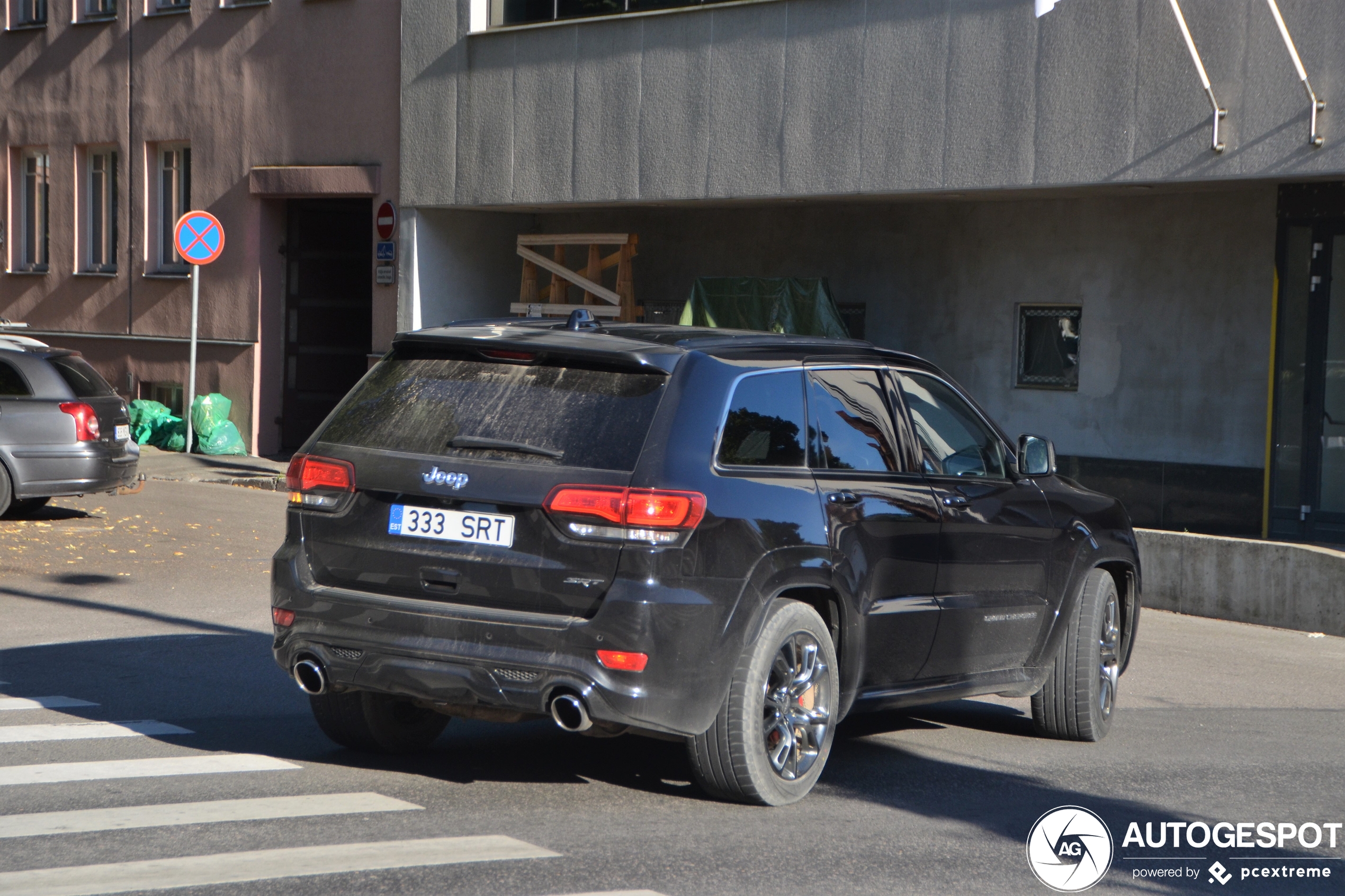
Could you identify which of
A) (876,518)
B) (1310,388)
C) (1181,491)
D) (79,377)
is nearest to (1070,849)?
(876,518)

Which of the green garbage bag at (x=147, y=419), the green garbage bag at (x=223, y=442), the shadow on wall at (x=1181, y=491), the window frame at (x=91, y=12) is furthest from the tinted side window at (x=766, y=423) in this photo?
the window frame at (x=91, y=12)

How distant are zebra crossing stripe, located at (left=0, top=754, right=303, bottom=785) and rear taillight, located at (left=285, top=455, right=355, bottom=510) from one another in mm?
1044

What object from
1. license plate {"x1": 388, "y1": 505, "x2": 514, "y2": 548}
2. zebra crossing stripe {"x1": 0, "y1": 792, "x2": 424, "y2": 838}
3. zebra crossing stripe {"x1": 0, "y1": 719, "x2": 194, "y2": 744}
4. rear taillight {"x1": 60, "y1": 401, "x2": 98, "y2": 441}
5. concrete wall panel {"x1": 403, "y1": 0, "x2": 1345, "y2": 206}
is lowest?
zebra crossing stripe {"x1": 0, "y1": 719, "x2": 194, "y2": 744}

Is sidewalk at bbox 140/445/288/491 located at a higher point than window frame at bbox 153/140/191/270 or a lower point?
lower

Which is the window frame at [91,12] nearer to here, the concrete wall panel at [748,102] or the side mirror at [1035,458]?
the concrete wall panel at [748,102]

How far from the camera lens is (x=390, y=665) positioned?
5.53m

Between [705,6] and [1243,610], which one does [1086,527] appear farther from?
[705,6]

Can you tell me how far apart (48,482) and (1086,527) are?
9955 millimetres

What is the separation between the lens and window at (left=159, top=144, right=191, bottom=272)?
2328cm

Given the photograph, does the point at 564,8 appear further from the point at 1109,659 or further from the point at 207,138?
the point at 1109,659

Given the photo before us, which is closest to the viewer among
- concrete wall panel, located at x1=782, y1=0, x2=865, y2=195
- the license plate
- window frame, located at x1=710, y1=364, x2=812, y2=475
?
the license plate

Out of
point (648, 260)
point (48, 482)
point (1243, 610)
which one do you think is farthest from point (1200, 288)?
point (48, 482)

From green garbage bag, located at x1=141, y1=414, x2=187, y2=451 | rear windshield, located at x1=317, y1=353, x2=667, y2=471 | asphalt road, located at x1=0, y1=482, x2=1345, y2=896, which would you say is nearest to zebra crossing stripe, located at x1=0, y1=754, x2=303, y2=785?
asphalt road, located at x1=0, y1=482, x2=1345, y2=896

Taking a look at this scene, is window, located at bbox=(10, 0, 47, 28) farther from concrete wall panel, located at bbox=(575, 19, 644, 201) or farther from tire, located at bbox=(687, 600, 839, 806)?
tire, located at bbox=(687, 600, 839, 806)
